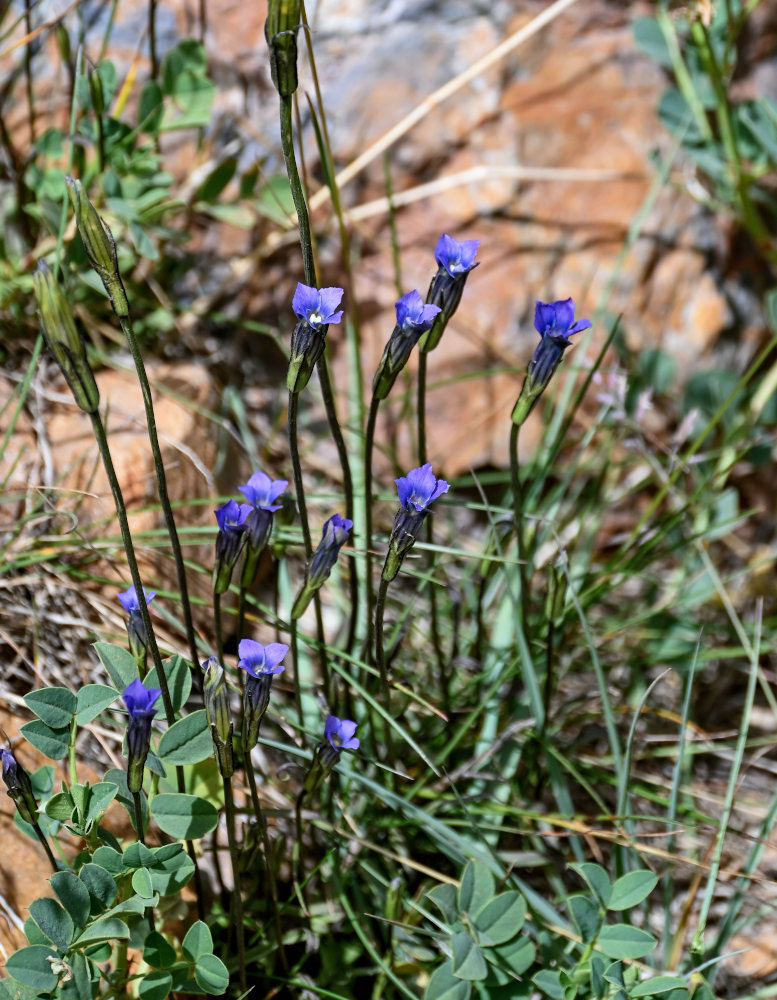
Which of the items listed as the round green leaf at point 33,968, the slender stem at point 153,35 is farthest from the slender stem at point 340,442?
the slender stem at point 153,35

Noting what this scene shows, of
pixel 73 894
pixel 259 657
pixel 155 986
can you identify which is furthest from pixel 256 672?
pixel 155 986

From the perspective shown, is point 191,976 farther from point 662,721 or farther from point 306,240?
point 662,721

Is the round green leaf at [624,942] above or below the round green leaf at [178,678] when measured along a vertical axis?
below

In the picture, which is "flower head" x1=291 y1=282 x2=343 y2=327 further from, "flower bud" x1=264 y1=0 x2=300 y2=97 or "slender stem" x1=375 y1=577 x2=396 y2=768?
"slender stem" x1=375 y1=577 x2=396 y2=768

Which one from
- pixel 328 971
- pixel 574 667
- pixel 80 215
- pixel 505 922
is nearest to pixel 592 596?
pixel 574 667

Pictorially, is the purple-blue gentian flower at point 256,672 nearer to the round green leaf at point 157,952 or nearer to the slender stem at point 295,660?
the slender stem at point 295,660

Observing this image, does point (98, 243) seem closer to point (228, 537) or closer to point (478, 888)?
point (228, 537)

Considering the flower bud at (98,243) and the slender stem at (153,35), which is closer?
the flower bud at (98,243)
